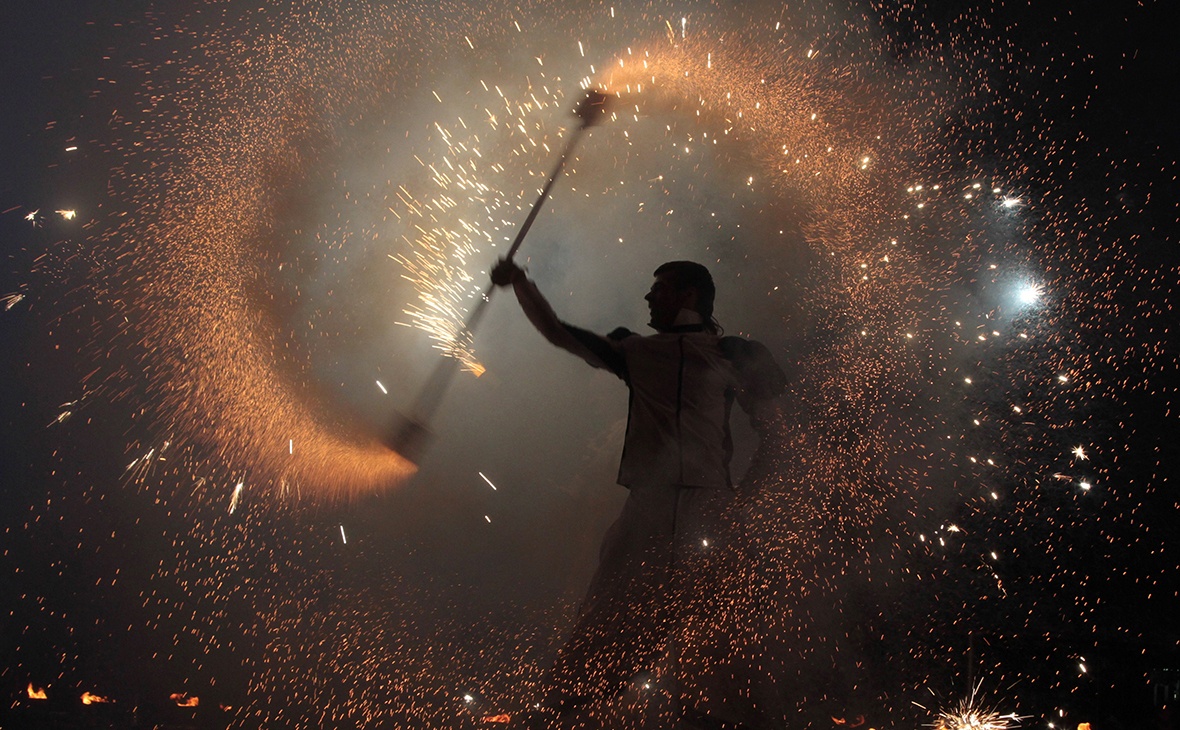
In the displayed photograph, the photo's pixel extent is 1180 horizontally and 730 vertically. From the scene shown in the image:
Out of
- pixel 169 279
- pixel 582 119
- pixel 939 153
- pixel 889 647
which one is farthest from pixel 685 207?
pixel 169 279

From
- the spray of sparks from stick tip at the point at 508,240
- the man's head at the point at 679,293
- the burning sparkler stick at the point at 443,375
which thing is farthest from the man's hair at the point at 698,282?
the burning sparkler stick at the point at 443,375

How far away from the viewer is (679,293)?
4.89 ft

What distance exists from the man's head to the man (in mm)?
78

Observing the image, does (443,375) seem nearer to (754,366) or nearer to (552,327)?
(552,327)

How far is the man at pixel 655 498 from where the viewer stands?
1.20 m

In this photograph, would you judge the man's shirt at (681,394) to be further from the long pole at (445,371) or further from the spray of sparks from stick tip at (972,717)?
the spray of sparks from stick tip at (972,717)

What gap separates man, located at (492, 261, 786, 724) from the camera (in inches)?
47.1

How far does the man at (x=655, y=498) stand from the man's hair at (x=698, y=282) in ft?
0.33

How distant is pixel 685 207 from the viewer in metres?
1.68

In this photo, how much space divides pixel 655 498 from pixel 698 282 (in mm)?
677

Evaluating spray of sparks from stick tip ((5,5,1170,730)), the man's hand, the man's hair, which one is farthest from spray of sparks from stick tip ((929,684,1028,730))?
the man's hand

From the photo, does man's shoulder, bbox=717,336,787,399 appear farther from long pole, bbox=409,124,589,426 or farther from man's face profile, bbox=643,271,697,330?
long pole, bbox=409,124,589,426

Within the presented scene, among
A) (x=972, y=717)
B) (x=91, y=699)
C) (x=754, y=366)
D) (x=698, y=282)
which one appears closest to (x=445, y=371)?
(x=698, y=282)

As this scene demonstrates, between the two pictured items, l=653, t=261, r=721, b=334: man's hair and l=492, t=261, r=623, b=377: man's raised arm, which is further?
l=653, t=261, r=721, b=334: man's hair
